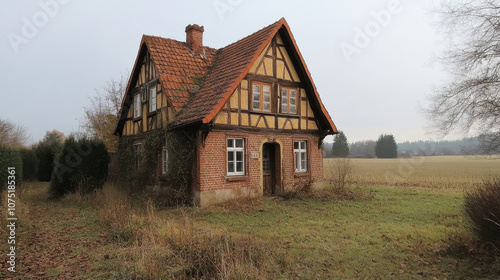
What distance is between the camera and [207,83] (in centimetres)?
1513

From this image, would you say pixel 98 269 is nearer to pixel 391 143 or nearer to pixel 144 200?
pixel 144 200

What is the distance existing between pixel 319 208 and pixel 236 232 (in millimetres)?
5377

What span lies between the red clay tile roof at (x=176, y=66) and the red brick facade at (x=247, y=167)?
8.02ft

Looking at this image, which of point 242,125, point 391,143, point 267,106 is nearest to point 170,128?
point 242,125

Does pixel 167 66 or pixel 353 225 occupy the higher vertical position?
pixel 167 66

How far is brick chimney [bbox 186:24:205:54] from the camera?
1762 cm

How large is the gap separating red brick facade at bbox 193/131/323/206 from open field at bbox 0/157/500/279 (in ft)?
3.83

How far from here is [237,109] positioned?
13.9 m

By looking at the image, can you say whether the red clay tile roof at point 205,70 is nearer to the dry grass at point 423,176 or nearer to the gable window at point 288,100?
the gable window at point 288,100

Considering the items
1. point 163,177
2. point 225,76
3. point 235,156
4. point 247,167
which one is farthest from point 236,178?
point 225,76

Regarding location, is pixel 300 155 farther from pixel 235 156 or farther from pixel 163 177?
pixel 163 177

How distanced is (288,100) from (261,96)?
170 cm

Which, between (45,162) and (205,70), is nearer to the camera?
(205,70)

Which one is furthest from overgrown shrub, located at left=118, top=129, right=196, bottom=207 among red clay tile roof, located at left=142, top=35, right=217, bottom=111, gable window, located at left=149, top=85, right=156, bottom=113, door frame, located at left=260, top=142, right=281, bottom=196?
door frame, located at left=260, top=142, right=281, bottom=196
